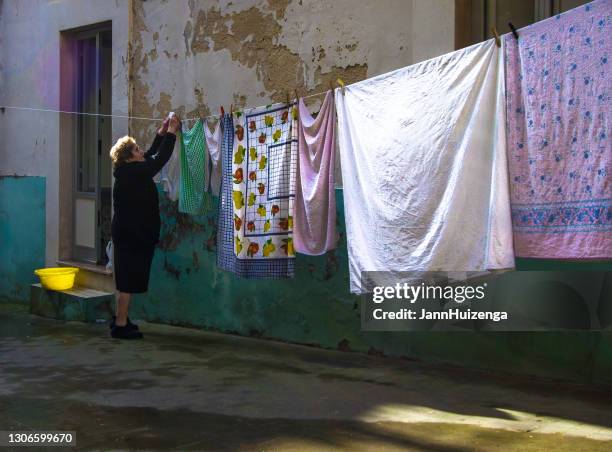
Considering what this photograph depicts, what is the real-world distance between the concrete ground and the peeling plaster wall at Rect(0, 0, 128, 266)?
275 centimetres

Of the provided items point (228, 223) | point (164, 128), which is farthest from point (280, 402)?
point (164, 128)

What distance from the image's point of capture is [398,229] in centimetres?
473

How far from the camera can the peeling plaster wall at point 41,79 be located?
795 centimetres

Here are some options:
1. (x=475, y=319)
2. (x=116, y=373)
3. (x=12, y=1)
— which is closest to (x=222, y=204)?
(x=116, y=373)

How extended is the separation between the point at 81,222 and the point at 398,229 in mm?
4862

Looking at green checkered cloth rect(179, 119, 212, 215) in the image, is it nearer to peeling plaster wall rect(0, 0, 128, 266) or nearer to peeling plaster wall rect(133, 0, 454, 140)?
peeling plaster wall rect(133, 0, 454, 140)

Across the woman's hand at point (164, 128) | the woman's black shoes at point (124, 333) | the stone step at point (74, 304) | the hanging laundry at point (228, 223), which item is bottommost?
the woman's black shoes at point (124, 333)

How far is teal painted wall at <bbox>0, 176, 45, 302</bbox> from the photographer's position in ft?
29.2

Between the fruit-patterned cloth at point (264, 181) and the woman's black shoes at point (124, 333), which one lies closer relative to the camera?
the fruit-patterned cloth at point (264, 181)

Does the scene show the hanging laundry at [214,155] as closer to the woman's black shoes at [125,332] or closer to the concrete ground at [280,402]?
the concrete ground at [280,402]

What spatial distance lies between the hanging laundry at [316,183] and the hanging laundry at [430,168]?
18 cm

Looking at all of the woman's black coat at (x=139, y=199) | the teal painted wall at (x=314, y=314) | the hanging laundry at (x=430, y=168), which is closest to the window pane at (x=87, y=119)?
the teal painted wall at (x=314, y=314)

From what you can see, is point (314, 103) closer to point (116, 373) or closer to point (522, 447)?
point (116, 373)

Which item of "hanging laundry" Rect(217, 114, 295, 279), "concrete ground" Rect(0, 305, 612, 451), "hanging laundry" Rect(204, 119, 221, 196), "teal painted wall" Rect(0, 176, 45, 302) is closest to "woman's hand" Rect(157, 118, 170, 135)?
"hanging laundry" Rect(204, 119, 221, 196)
